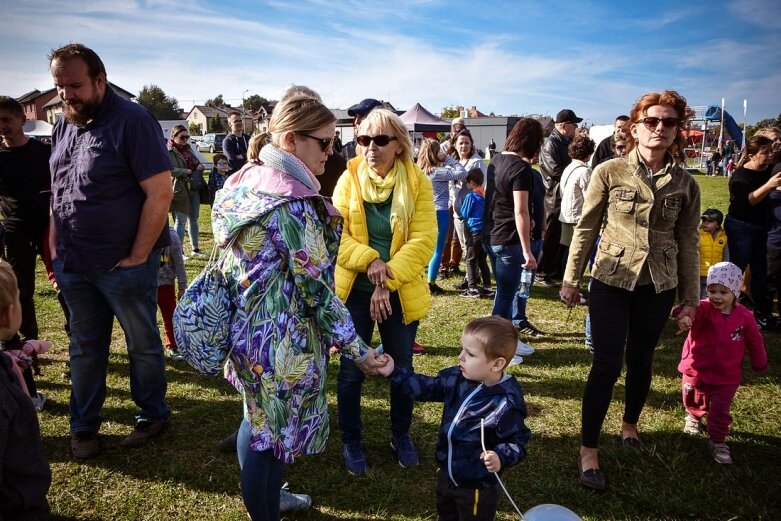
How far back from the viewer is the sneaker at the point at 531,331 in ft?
18.3

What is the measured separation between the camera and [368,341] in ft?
10.4

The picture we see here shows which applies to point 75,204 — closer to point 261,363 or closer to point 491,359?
point 261,363

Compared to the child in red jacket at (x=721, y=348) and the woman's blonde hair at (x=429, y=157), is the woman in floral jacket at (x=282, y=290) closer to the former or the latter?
the child in red jacket at (x=721, y=348)

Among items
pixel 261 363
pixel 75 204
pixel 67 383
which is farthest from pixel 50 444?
pixel 261 363

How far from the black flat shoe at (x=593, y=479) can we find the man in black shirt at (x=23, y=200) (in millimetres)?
4418

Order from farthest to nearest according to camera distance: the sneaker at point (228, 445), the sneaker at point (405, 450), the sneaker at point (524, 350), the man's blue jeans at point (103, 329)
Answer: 1. the sneaker at point (524, 350)
2. the sneaker at point (228, 445)
3. the sneaker at point (405, 450)
4. the man's blue jeans at point (103, 329)

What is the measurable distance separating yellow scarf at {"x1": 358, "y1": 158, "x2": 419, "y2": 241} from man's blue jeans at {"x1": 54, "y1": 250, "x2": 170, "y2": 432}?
1458 millimetres

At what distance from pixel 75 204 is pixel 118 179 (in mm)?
286

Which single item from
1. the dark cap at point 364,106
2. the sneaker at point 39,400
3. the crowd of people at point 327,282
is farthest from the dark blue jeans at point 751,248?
the sneaker at point 39,400

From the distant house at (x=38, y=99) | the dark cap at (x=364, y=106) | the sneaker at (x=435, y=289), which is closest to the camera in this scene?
the dark cap at (x=364, y=106)

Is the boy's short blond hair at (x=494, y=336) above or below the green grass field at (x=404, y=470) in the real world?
above

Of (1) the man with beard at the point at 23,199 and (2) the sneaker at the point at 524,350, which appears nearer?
(1) the man with beard at the point at 23,199

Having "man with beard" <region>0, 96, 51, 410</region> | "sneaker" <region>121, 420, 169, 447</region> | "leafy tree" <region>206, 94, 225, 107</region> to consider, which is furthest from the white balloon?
"leafy tree" <region>206, 94, 225, 107</region>

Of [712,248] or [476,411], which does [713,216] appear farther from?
[476,411]
